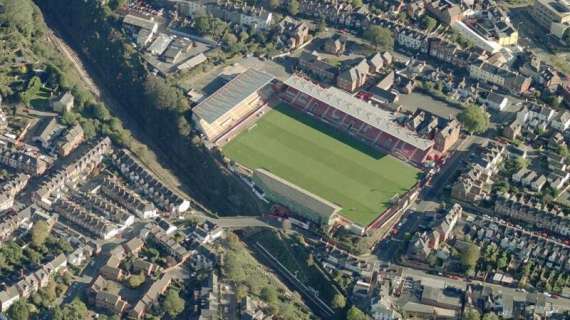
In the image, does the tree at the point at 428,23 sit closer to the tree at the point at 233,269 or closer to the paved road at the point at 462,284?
the paved road at the point at 462,284

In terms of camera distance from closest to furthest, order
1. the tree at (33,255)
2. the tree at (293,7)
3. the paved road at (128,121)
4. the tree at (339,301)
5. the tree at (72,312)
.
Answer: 1. the tree at (72,312)
2. the tree at (339,301)
3. the tree at (33,255)
4. the paved road at (128,121)
5. the tree at (293,7)

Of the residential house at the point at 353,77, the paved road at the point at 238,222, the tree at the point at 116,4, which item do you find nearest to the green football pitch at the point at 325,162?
the paved road at the point at 238,222

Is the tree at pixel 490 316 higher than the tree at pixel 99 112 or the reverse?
higher

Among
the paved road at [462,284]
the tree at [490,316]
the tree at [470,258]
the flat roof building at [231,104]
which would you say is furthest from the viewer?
the flat roof building at [231,104]

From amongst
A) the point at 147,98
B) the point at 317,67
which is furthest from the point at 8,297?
the point at 317,67

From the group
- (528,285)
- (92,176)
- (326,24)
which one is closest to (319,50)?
(326,24)

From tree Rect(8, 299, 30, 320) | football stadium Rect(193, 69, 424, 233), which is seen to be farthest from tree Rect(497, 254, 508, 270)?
tree Rect(8, 299, 30, 320)
